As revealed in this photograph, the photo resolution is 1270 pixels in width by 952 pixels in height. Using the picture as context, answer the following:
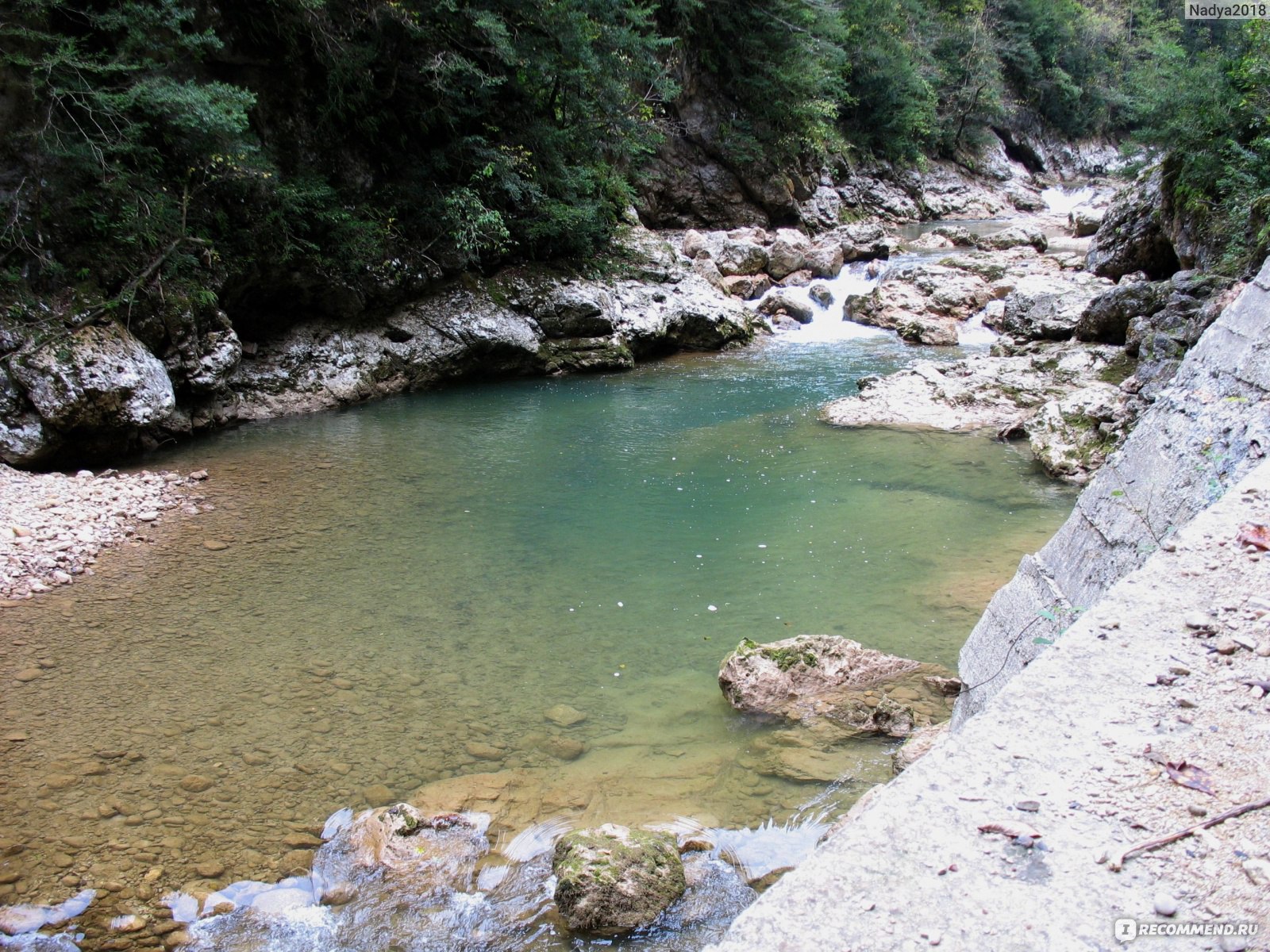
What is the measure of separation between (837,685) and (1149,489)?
7.07 feet

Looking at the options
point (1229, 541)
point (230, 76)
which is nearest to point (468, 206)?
point (230, 76)

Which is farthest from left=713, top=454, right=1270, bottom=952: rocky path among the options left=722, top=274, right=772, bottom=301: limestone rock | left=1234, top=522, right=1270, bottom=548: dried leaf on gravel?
left=722, top=274, right=772, bottom=301: limestone rock

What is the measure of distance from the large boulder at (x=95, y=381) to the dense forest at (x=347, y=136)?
48cm

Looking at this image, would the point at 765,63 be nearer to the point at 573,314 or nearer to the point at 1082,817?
the point at 573,314

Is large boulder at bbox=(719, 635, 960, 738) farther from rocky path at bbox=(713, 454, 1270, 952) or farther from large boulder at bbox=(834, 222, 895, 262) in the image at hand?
large boulder at bbox=(834, 222, 895, 262)

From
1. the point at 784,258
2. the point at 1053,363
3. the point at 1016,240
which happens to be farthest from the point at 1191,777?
the point at 1016,240

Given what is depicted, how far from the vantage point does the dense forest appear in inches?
367

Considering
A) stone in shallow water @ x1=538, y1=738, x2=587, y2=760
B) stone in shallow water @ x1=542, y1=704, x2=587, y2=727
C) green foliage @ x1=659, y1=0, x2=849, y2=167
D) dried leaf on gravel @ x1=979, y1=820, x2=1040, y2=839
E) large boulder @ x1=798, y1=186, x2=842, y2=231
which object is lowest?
stone in shallow water @ x1=538, y1=738, x2=587, y2=760

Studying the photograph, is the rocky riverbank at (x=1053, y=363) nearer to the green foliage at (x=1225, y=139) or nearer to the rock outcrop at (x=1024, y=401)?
the rock outcrop at (x=1024, y=401)

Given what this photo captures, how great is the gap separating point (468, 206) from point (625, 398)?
4.25 meters

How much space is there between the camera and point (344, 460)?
9.82 metres

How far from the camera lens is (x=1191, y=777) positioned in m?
1.91

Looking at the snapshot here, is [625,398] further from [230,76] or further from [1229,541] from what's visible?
[1229,541]

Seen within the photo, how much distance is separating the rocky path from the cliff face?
1.04m
